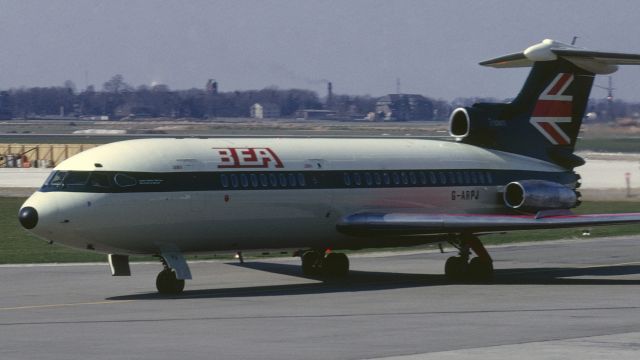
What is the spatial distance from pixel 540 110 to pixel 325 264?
24.6 ft

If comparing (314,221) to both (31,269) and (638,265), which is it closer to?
(31,269)

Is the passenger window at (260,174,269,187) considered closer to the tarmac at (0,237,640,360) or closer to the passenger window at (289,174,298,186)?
the passenger window at (289,174,298,186)

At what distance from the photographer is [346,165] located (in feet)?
104

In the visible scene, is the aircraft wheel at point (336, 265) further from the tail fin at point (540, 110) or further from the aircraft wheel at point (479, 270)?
the tail fin at point (540, 110)

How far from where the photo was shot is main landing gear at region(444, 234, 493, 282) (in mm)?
32188

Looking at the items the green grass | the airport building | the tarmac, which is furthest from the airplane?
the airport building

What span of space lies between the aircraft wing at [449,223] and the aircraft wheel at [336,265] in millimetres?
1940

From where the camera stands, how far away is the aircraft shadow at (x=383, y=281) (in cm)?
2898

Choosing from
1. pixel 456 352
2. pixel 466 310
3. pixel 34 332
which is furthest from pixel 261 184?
pixel 456 352

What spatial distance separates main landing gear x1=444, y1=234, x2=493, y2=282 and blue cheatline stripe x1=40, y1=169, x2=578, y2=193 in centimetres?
183

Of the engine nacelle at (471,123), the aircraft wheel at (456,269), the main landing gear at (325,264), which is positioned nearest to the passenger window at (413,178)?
the aircraft wheel at (456,269)

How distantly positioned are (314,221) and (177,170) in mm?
3958

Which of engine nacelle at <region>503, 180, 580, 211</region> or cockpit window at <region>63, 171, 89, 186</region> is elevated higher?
cockpit window at <region>63, 171, 89, 186</region>

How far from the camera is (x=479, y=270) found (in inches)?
1267
